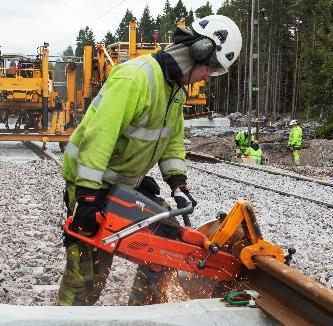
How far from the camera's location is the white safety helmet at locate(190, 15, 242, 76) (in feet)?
10.6

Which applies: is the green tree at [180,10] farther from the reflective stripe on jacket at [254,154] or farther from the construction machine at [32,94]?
the reflective stripe on jacket at [254,154]

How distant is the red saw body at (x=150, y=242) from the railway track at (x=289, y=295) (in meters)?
0.21

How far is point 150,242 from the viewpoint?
10.4 ft

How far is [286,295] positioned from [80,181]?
118 cm

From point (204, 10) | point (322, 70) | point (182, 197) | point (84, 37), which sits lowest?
point (182, 197)

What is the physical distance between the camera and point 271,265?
9.78 feet

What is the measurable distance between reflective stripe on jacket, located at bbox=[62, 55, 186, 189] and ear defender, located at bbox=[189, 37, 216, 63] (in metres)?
0.21

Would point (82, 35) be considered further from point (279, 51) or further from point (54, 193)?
→ point (54, 193)

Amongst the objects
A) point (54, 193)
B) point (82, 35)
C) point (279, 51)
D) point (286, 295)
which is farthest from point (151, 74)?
point (82, 35)

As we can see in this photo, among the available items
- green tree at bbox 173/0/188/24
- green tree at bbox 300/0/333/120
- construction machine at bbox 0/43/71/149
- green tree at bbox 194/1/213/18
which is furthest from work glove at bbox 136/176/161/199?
green tree at bbox 194/1/213/18

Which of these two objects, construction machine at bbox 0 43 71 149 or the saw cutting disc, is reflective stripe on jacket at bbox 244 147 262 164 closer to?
construction machine at bbox 0 43 71 149

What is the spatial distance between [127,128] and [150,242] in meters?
0.64

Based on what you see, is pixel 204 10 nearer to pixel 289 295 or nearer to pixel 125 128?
pixel 125 128

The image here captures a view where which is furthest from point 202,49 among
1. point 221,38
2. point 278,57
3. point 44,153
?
point 278,57
